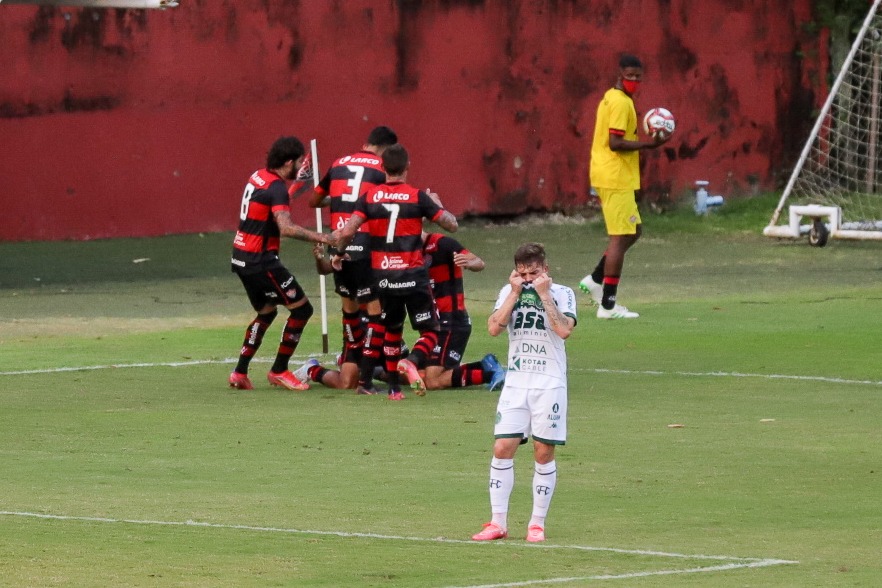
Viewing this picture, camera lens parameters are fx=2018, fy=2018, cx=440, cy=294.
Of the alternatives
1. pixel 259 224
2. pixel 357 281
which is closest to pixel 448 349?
pixel 357 281

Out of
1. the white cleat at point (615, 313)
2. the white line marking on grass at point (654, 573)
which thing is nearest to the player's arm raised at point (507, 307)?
the white line marking on grass at point (654, 573)

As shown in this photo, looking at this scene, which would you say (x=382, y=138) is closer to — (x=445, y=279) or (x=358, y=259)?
(x=358, y=259)

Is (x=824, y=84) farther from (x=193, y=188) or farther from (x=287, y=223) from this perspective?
(x=287, y=223)

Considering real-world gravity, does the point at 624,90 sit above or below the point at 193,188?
above

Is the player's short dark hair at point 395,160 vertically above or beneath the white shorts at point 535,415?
above

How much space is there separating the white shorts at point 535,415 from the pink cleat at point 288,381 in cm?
537

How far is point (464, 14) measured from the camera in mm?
28203

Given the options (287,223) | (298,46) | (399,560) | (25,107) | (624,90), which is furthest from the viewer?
(298,46)

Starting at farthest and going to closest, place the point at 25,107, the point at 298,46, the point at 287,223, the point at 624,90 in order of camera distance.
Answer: the point at 298,46 → the point at 25,107 → the point at 624,90 → the point at 287,223

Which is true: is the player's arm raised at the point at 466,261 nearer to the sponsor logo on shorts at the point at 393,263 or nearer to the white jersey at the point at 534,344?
the sponsor logo on shorts at the point at 393,263

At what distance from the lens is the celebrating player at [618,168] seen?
1875cm

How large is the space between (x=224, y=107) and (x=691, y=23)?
24.9 feet

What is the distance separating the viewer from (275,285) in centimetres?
1424

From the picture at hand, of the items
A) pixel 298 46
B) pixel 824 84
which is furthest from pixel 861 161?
pixel 298 46
